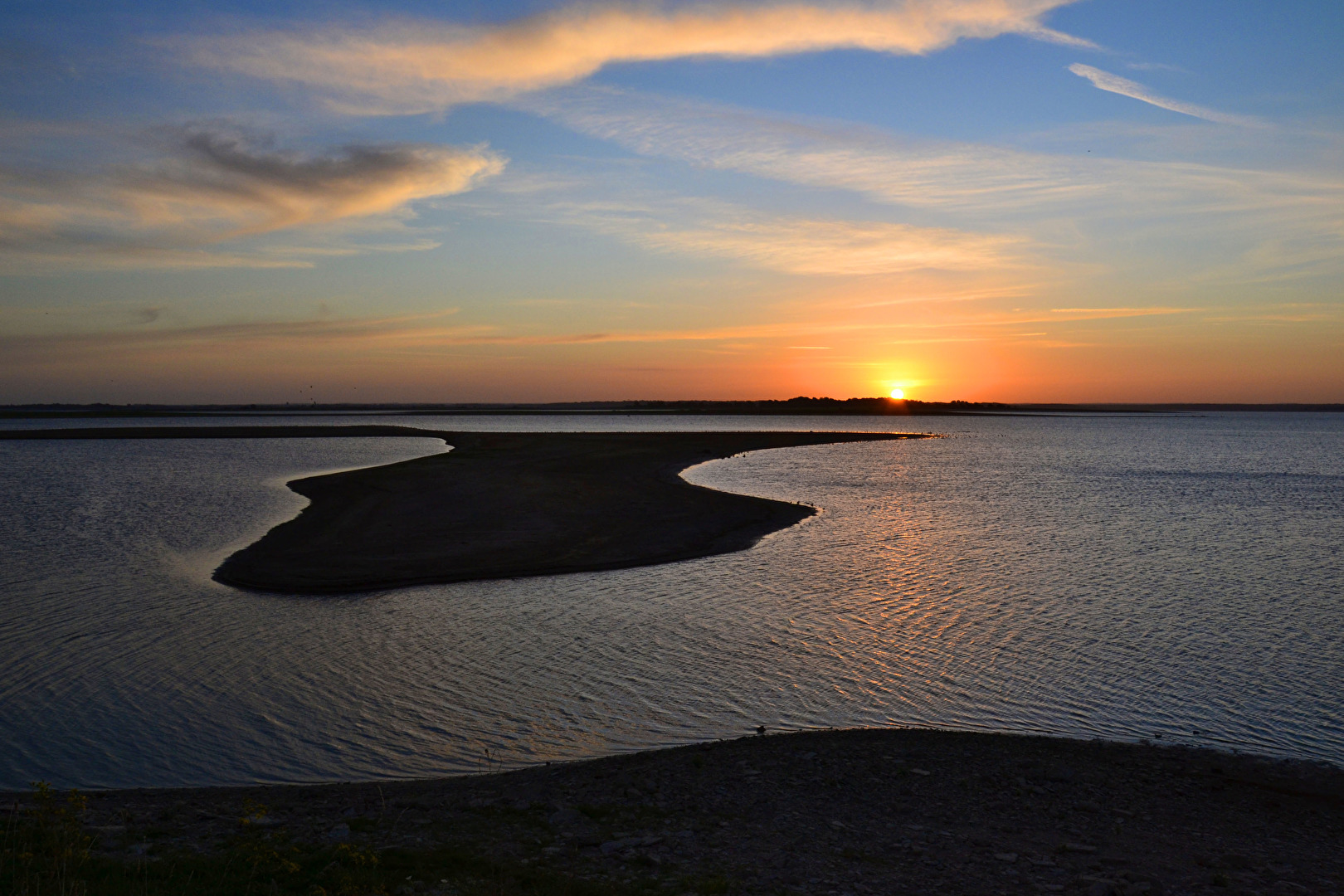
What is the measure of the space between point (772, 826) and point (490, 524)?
2645 cm

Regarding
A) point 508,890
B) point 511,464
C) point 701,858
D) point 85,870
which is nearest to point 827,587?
point 701,858

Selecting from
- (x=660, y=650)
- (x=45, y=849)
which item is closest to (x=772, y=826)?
(x=45, y=849)

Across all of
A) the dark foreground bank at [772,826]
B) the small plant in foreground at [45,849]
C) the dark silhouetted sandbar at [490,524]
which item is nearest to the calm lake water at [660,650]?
the dark foreground bank at [772,826]

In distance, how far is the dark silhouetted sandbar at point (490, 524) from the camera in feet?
88.6

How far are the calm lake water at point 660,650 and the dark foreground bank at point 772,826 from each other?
1.45 meters

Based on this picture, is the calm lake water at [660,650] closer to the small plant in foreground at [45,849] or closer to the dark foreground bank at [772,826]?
the dark foreground bank at [772,826]

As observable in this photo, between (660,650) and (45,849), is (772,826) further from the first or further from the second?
(660,650)

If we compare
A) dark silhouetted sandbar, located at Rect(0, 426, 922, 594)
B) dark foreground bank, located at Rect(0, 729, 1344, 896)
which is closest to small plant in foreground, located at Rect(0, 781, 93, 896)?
dark foreground bank, located at Rect(0, 729, 1344, 896)

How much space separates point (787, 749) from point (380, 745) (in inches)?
255

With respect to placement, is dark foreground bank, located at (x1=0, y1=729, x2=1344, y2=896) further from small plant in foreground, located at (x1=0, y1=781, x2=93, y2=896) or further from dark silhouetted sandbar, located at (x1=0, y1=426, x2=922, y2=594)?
dark silhouetted sandbar, located at (x1=0, y1=426, x2=922, y2=594)

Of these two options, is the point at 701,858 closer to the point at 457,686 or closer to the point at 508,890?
the point at 508,890

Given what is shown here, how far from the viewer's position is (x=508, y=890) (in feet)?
27.1

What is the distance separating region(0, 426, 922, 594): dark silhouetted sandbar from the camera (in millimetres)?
27000

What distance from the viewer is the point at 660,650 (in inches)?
723
